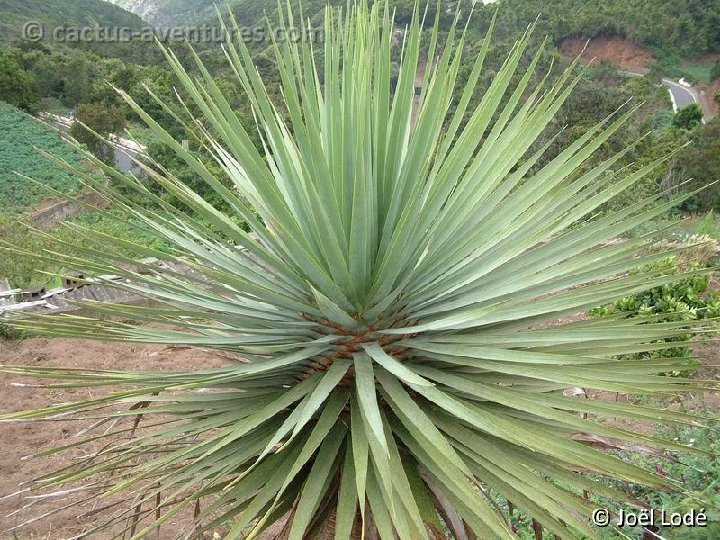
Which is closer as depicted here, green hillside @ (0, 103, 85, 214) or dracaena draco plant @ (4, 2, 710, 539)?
dracaena draco plant @ (4, 2, 710, 539)

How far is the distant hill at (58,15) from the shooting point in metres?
63.0

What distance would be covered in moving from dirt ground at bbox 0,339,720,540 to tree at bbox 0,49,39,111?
3711 centimetres

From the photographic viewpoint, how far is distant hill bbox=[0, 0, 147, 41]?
63.0 meters

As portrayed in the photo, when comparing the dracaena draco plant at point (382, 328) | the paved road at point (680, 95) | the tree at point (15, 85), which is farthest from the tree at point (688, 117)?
the tree at point (15, 85)

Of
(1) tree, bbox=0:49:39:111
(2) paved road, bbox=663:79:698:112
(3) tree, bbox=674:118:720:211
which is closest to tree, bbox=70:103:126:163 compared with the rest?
(1) tree, bbox=0:49:39:111

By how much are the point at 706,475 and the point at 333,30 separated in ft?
10.3

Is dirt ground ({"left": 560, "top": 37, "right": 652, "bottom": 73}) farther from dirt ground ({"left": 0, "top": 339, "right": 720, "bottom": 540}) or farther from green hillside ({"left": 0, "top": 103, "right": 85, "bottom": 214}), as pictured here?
dirt ground ({"left": 0, "top": 339, "right": 720, "bottom": 540})

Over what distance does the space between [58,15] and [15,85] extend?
4252cm

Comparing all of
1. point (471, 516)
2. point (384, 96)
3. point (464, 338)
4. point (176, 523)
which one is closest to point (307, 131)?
point (384, 96)

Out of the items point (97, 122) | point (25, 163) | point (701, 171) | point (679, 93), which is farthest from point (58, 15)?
point (701, 171)

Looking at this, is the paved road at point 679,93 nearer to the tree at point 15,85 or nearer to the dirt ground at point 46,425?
the tree at point 15,85

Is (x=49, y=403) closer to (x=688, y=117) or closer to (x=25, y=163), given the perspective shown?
(x=25, y=163)

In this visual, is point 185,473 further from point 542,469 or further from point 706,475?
point 706,475

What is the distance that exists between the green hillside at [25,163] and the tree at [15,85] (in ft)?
3.09
